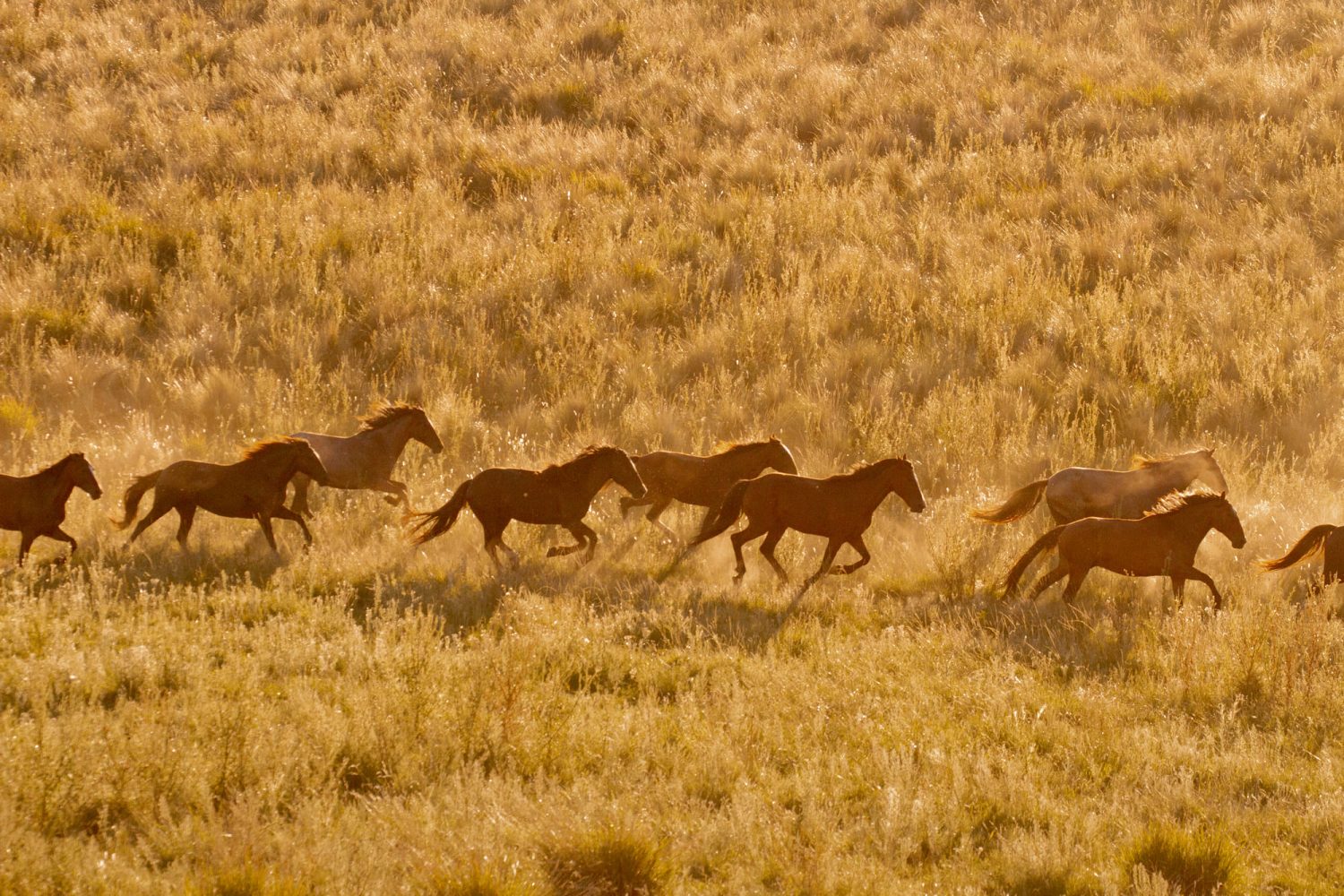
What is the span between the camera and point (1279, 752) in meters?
6.58

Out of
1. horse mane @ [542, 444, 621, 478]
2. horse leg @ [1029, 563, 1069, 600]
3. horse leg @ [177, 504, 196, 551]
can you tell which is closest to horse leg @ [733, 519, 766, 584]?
horse mane @ [542, 444, 621, 478]

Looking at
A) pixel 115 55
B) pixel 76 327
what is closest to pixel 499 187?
pixel 76 327

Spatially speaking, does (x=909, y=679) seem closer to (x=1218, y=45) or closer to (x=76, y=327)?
(x=76, y=327)

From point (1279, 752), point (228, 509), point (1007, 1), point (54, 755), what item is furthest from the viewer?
point (1007, 1)

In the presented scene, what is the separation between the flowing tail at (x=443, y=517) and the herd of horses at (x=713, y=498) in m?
0.01

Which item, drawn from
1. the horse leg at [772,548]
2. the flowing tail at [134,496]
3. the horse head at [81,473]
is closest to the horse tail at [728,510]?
the horse leg at [772,548]

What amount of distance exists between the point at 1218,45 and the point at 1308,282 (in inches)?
369

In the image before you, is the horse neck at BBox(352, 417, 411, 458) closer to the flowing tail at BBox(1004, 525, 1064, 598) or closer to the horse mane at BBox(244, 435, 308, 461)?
the horse mane at BBox(244, 435, 308, 461)

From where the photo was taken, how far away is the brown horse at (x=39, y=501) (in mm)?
8273

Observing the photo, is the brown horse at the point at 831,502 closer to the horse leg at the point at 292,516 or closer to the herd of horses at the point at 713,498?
the herd of horses at the point at 713,498

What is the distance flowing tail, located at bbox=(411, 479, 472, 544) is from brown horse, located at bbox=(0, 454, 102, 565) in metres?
2.31

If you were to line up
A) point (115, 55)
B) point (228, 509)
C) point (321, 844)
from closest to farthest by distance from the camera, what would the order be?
point (321, 844), point (228, 509), point (115, 55)

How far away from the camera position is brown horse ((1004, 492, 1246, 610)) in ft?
28.1

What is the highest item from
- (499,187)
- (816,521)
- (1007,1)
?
(1007,1)
